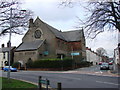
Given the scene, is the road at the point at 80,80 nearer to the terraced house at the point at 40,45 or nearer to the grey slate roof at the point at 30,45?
the terraced house at the point at 40,45

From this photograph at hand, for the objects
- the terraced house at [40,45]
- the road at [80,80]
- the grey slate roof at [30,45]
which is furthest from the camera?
the grey slate roof at [30,45]

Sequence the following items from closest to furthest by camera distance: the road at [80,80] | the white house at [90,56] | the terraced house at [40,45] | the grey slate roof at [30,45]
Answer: the road at [80,80] → the terraced house at [40,45] → the grey slate roof at [30,45] → the white house at [90,56]

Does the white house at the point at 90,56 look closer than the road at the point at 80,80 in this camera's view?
No

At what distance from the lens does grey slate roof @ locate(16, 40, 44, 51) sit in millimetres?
44681

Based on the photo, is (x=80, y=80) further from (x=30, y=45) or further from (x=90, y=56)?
(x=90, y=56)

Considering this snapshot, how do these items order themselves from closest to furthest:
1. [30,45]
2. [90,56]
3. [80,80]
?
[80,80] → [30,45] → [90,56]

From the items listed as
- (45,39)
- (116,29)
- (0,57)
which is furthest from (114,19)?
(0,57)

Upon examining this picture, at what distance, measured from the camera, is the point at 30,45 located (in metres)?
46.9

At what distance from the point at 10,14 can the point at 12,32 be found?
2.16 metres

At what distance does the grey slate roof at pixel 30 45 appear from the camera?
1759 inches

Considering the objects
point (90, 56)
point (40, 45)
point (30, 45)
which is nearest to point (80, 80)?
point (40, 45)

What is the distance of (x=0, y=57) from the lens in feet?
187

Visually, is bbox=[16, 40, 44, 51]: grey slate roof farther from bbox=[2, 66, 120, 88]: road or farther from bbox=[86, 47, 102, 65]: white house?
bbox=[86, 47, 102, 65]: white house

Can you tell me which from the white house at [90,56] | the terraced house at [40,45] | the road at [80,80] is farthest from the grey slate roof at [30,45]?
the white house at [90,56]
